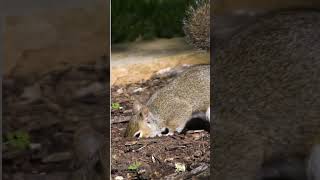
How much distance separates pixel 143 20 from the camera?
733 centimetres

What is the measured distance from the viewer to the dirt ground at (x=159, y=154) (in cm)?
437

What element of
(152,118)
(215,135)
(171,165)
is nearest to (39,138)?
(215,135)

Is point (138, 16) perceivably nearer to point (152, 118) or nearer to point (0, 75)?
point (152, 118)

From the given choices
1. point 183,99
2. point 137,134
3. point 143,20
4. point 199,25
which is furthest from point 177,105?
point 143,20

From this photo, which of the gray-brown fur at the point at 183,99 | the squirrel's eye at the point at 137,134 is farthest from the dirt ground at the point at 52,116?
the gray-brown fur at the point at 183,99

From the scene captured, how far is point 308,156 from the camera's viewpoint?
3.54 meters

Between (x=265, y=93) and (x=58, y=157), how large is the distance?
1.00 m

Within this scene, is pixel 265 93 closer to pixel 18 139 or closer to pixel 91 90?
pixel 91 90

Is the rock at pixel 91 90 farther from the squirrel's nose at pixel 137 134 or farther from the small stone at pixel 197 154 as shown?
the squirrel's nose at pixel 137 134

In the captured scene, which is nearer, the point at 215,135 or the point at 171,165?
the point at 215,135

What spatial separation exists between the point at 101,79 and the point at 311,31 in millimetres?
971

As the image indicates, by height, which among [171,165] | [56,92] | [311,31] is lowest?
[171,165]

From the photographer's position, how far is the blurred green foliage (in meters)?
7.18

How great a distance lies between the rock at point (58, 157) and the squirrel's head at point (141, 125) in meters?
1.51
